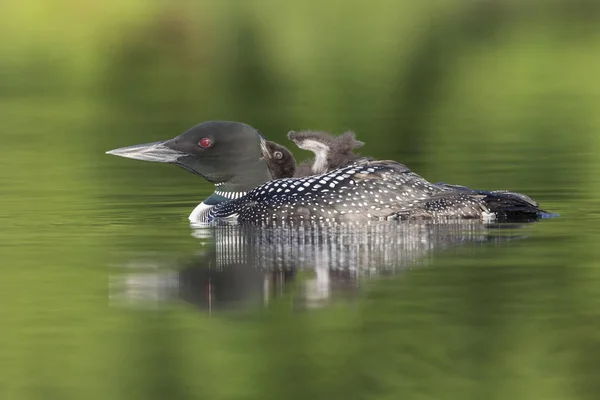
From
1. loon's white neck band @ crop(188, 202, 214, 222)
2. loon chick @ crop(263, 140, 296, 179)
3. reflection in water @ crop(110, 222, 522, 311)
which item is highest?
loon chick @ crop(263, 140, 296, 179)

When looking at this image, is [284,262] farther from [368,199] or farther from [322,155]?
[322,155]

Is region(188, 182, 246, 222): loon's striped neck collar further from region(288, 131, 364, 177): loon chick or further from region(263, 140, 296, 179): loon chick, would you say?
region(288, 131, 364, 177): loon chick

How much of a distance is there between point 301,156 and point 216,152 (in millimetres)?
6509

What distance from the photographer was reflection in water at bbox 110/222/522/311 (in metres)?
7.57

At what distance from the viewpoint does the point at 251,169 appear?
414 inches

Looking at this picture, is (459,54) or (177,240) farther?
(459,54)

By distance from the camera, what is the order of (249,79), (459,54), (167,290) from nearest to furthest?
(167,290)
(249,79)
(459,54)

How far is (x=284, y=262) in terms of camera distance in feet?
27.5

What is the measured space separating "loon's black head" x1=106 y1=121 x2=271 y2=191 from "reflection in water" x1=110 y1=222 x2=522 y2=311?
0.74 metres

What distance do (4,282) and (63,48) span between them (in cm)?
2387

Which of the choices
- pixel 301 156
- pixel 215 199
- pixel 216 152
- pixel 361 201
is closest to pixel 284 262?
pixel 361 201

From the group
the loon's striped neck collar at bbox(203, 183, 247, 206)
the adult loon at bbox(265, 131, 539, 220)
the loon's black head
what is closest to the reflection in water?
the adult loon at bbox(265, 131, 539, 220)

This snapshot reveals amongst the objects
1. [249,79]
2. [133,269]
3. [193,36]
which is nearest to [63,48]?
[193,36]

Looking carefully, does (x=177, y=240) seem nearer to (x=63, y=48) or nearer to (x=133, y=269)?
(x=133, y=269)
